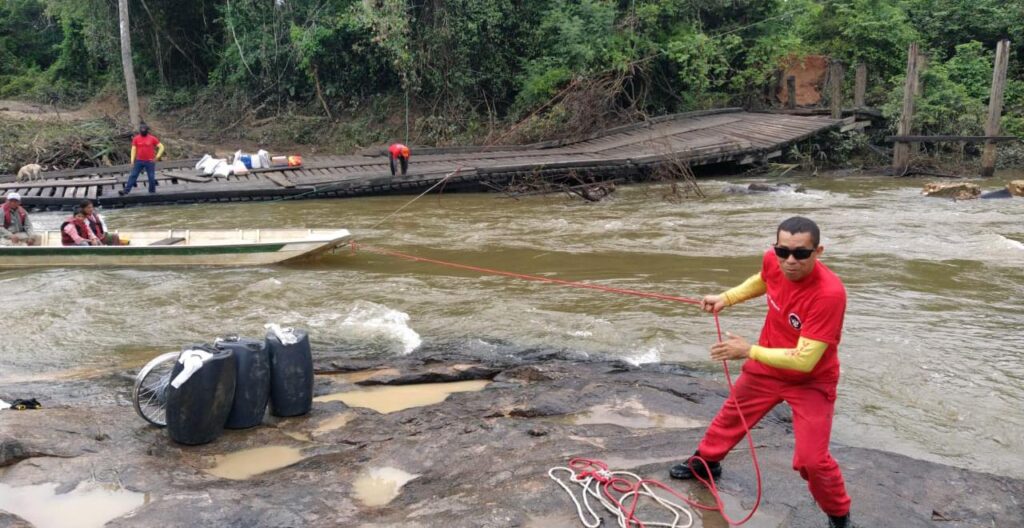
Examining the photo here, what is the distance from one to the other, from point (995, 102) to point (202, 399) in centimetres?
1941

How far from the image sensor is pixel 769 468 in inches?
171

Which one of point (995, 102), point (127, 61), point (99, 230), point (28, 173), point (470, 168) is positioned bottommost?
point (99, 230)

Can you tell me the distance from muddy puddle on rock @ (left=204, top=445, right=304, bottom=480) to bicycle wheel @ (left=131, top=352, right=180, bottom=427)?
22.8 inches

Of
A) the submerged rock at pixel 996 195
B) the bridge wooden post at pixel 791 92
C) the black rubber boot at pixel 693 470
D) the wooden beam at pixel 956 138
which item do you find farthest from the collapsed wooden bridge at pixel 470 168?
the black rubber boot at pixel 693 470

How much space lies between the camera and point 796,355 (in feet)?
11.5

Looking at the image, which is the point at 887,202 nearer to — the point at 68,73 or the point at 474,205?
the point at 474,205

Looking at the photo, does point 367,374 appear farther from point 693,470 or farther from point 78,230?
point 78,230

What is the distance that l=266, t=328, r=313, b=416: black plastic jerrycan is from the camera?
5246 mm

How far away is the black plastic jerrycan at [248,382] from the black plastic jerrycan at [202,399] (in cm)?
9

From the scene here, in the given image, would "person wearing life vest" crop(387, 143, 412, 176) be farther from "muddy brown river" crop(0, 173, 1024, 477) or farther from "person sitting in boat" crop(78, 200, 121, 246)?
"person sitting in boat" crop(78, 200, 121, 246)

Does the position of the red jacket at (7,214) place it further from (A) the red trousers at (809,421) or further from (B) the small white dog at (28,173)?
(A) the red trousers at (809,421)

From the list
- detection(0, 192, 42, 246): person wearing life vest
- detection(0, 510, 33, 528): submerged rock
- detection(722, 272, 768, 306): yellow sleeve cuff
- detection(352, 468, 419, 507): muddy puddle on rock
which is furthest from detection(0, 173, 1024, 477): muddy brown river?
detection(0, 510, 33, 528): submerged rock

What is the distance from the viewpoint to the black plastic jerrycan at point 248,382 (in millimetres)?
5051

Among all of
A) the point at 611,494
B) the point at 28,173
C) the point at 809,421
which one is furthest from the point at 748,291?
the point at 28,173
